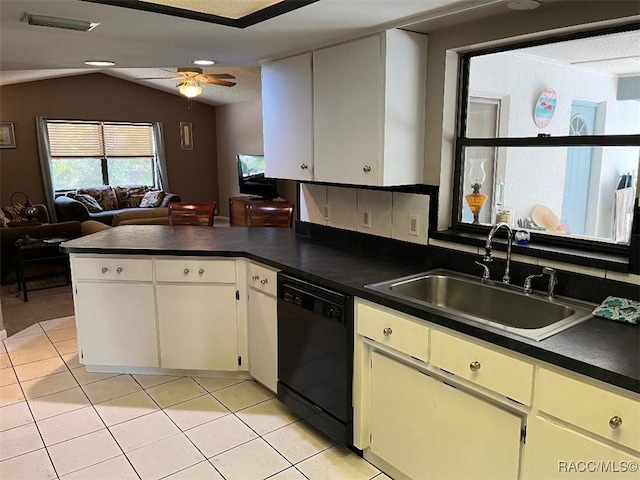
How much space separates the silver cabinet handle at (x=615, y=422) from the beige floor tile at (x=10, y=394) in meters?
2.99

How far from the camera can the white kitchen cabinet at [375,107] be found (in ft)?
7.72

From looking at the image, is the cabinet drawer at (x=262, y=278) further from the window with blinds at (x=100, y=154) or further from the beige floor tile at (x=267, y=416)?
the window with blinds at (x=100, y=154)

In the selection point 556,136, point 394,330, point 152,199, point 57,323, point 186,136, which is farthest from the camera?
point 186,136

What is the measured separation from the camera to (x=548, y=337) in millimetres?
1537

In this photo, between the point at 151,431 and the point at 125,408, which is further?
the point at 125,408

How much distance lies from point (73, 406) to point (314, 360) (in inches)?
58.0

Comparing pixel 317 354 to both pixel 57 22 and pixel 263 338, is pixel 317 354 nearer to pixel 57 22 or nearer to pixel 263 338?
pixel 263 338

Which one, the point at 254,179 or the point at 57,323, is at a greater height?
the point at 254,179

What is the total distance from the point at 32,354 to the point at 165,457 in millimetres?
1787

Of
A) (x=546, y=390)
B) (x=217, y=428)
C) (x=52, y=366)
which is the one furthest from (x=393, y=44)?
(x=52, y=366)

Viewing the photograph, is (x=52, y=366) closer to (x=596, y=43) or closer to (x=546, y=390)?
(x=546, y=390)

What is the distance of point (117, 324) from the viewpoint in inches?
119

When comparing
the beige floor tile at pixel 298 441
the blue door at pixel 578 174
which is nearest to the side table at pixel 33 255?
the beige floor tile at pixel 298 441

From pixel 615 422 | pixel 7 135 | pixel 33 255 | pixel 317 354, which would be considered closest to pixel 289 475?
pixel 317 354
